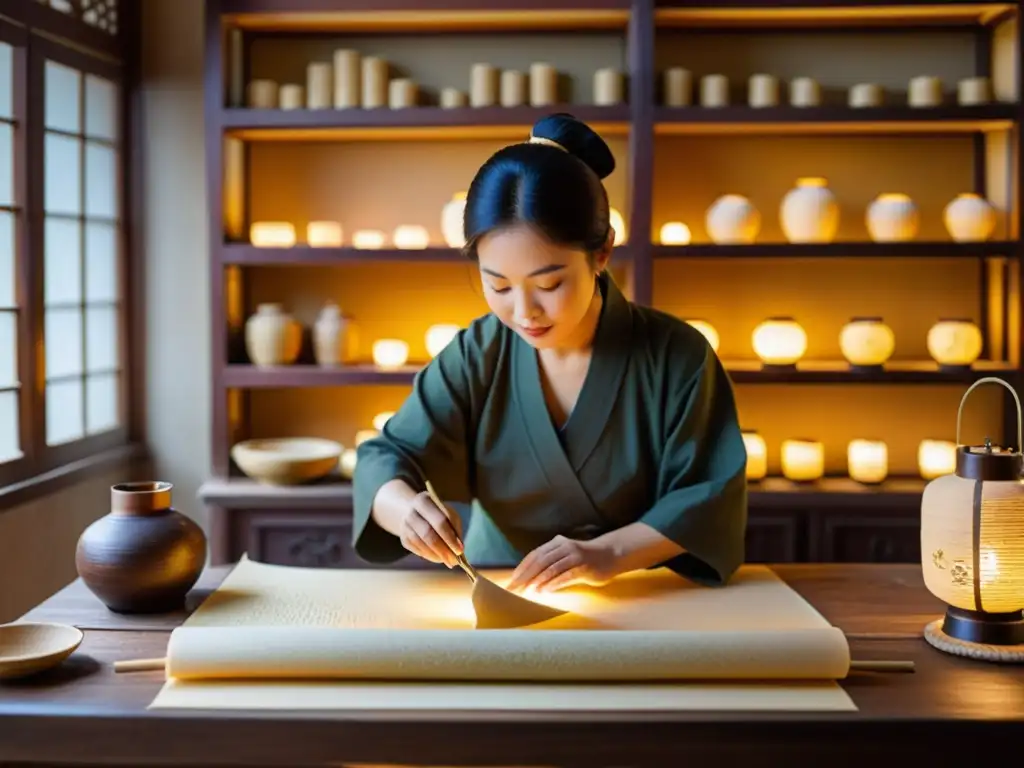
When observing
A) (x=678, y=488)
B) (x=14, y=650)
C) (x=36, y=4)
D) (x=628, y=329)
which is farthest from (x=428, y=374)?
(x=36, y=4)

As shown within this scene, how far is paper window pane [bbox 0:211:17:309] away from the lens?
10.7ft

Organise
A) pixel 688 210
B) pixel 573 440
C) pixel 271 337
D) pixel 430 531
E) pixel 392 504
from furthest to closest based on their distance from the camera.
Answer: pixel 688 210 < pixel 271 337 < pixel 573 440 < pixel 392 504 < pixel 430 531

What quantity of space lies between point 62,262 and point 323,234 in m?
0.86

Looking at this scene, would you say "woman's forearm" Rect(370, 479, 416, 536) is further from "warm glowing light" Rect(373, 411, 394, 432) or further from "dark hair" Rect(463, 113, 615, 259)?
"warm glowing light" Rect(373, 411, 394, 432)

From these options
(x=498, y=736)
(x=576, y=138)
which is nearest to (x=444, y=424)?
(x=576, y=138)

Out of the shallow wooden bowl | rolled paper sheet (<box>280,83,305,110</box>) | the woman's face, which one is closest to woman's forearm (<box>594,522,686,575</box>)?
the woman's face

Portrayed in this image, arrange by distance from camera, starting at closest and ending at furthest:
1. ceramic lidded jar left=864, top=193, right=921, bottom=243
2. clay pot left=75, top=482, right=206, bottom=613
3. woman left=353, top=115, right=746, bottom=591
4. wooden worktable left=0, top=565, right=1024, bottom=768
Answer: wooden worktable left=0, top=565, right=1024, bottom=768 → clay pot left=75, top=482, right=206, bottom=613 → woman left=353, top=115, right=746, bottom=591 → ceramic lidded jar left=864, top=193, right=921, bottom=243

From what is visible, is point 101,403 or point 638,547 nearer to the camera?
point 638,547

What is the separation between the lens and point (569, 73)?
3.99 m

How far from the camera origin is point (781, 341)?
3.77m

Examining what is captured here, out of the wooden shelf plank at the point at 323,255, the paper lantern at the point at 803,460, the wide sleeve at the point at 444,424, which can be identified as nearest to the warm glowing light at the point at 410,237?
the wooden shelf plank at the point at 323,255

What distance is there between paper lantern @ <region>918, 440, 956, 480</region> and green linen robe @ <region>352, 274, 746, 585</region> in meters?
2.00

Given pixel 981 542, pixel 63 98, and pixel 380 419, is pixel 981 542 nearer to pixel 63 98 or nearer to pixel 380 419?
pixel 380 419

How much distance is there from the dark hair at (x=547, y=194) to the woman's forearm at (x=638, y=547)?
19.0 inches
